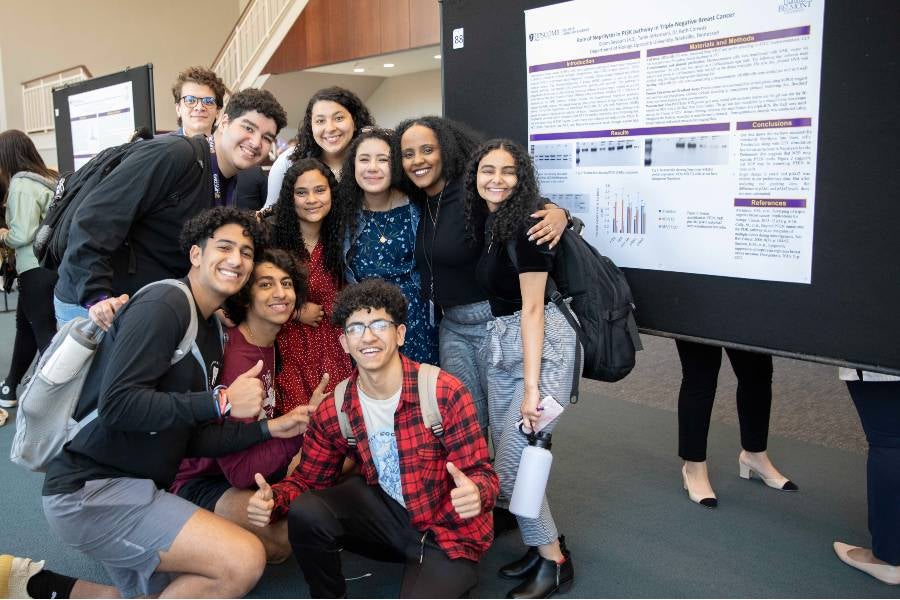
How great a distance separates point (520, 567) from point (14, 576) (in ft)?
5.30

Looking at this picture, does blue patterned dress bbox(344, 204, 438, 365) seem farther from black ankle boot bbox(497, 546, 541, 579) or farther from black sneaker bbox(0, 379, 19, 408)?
black sneaker bbox(0, 379, 19, 408)

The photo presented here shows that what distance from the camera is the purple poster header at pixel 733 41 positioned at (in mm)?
2053

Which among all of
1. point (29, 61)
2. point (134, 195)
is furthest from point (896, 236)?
point (29, 61)

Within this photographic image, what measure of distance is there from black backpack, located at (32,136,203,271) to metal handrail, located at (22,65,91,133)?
10950 mm

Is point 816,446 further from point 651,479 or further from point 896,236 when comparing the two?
point 896,236

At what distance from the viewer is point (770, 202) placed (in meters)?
2.17

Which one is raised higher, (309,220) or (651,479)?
(309,220)

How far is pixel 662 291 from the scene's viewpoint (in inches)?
98.5

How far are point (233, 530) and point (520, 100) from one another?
73.6 inches

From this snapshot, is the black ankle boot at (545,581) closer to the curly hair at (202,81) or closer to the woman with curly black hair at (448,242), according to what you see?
the woman with curly black hair at (448,242)

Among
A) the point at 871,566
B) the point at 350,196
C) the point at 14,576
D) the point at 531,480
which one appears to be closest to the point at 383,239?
the point at 350,196

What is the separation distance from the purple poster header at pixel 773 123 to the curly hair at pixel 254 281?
59.8 inches

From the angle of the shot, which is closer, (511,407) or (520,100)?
(511,407)

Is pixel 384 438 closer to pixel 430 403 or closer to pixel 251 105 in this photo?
pixel 430 403
